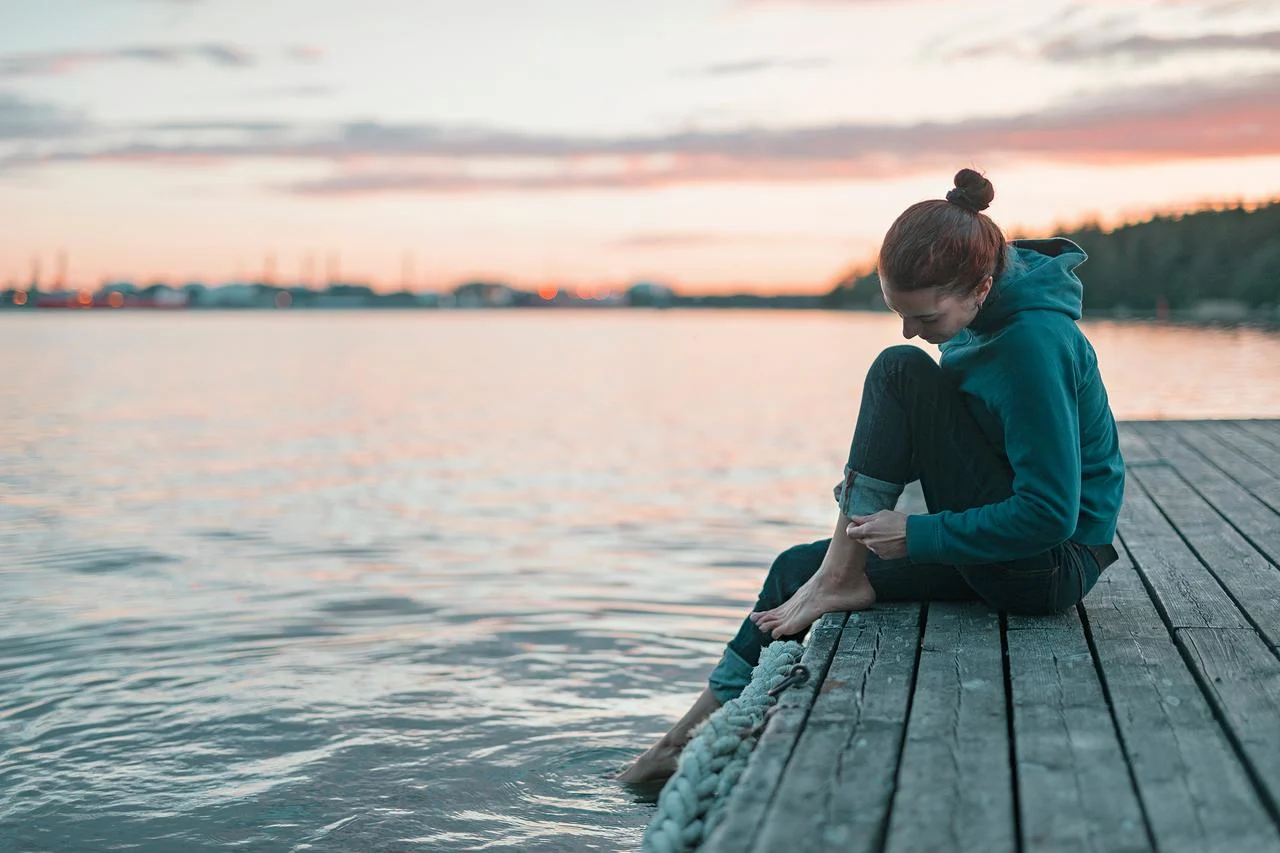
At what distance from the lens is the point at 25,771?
5.04 meters

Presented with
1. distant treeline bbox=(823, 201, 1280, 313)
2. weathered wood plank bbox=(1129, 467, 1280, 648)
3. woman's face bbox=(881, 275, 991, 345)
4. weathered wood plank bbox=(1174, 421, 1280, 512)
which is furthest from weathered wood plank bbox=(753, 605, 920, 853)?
distant treeline bbox=(823, 201, 1280, 313)

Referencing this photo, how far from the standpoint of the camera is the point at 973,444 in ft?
11.5

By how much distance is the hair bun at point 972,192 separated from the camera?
326 cm

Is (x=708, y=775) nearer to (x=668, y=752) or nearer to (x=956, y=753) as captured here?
(x=956, y=753)

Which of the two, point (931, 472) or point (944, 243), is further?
point (931, 472)

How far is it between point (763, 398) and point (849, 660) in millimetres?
28542

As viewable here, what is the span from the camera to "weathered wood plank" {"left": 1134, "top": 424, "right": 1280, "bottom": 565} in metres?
5.25

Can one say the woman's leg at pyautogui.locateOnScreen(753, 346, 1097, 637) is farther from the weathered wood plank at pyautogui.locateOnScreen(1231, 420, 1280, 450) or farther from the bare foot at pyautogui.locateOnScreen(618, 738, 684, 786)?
the weathered wood plank at pyautogui.locateOnScreen(1231, 420, 1280, 450)

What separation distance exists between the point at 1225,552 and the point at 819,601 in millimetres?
2095

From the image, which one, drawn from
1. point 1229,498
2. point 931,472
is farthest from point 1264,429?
point 931,472

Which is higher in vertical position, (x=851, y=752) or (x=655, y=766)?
(x=851, y=752)

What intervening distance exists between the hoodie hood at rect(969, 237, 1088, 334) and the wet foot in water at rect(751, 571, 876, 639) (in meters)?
0.83

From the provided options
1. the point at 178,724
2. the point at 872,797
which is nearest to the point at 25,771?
the point at 178,724

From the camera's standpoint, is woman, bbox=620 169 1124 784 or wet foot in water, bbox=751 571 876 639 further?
wet foot in water, bbox=751 571 876 639
